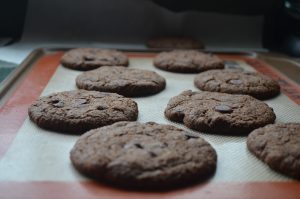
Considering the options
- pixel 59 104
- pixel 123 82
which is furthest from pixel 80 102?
pixel 123 82

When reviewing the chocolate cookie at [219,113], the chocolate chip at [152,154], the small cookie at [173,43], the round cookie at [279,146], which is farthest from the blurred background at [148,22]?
the chocolate chip at [152,154]

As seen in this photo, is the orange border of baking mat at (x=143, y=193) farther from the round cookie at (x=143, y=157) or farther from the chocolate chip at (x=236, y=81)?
the chocolate chip at (x=236, y=81)

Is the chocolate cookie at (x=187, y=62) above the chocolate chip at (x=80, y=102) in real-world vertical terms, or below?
above

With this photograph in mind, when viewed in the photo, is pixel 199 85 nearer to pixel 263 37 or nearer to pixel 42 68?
pixel 42 68

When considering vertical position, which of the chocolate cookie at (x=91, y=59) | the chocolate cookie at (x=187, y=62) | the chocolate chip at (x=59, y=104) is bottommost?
the chocolate cookie at (x=91, y=59)

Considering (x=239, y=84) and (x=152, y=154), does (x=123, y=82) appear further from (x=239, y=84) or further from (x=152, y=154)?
(x=152, y=154)

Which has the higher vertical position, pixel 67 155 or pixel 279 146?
pixel 279 146
